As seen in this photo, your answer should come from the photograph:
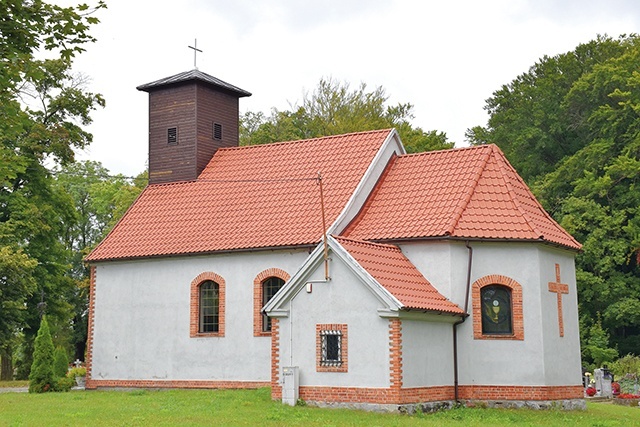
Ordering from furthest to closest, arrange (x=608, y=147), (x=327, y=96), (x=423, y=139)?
(x=327, y=96), (x=423, y=139), (x=608, y=147)

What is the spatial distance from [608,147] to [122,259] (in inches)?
909

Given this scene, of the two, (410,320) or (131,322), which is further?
(131,322)

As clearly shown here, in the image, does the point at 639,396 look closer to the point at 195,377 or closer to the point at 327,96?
the point at 195,377

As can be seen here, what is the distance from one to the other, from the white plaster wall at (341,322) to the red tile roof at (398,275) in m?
0.50

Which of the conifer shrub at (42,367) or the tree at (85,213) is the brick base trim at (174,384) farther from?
the tree at (85,213)

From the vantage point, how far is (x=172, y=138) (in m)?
30.1

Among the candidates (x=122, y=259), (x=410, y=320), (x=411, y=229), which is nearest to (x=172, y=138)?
(x=122, y=259)

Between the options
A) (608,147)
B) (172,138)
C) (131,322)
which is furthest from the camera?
(608,147)

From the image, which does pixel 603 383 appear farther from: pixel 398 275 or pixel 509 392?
pixel 398 275

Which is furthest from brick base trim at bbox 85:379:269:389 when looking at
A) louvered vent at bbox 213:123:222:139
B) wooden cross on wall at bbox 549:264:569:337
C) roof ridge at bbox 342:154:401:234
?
louvered vent at bbox 213:123:222:139

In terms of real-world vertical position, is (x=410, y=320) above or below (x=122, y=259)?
below

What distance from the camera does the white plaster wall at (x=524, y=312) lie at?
72.0ft

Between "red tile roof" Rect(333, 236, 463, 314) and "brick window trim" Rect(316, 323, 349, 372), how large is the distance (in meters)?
1.48

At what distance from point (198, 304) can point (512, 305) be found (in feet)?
31.1
